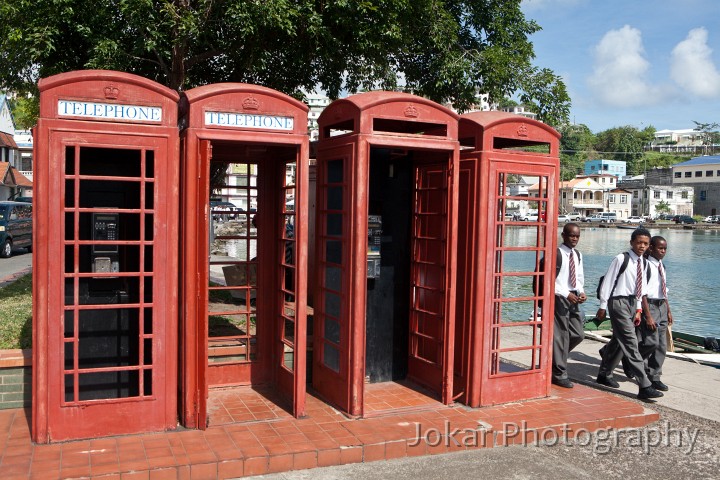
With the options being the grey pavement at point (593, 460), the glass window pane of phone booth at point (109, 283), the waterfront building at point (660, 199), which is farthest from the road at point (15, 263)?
the waterfront building at point (660, 199)

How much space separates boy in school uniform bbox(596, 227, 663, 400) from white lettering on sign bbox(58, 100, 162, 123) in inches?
199

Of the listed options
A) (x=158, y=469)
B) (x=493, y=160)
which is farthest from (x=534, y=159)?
(x=158, y=469)

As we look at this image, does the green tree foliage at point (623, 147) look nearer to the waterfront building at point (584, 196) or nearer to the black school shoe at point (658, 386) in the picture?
the waterfront building at point (584, 196)

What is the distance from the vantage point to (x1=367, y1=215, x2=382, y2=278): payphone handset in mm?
6520

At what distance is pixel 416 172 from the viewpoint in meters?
6.79

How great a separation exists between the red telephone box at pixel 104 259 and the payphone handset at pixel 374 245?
7.02 ft

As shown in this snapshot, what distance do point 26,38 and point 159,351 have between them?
5319mm

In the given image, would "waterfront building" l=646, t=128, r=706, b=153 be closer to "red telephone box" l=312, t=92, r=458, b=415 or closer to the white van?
the white van

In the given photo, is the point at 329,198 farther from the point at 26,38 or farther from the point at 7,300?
the point at 7,300

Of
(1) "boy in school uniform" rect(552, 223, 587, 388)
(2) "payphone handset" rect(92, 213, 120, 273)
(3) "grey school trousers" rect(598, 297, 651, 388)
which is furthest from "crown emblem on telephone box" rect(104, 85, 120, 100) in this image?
(3) "grey school trousers" rect(598, 297, 651, 388)

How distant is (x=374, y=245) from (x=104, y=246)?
2.61 meters

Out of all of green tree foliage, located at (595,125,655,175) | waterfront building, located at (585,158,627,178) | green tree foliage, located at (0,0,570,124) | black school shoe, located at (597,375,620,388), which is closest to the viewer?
black school shoe, located at (597,375,620,388)

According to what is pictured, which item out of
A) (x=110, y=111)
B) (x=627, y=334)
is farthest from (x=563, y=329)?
(x=110, y=111)

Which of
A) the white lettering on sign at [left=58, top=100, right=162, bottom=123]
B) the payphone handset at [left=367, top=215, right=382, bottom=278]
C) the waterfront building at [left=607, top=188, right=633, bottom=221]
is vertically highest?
the waterfront building at [left=607, top=188, right=633, bottom=221]
